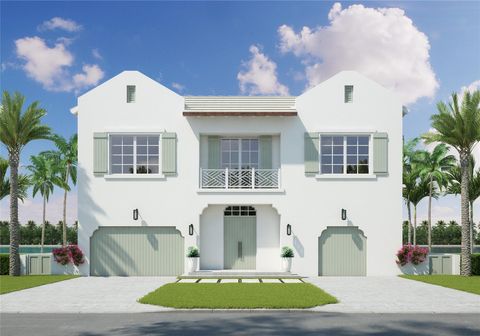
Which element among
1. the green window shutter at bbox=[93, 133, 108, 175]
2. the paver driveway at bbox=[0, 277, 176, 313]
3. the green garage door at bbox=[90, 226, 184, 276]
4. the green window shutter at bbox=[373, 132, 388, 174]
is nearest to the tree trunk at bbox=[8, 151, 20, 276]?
the green garage door at bbox=[90, 226, 184, 276]

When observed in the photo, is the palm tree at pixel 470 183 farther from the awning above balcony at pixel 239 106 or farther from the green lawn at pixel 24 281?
the green lawn at pixel 24 281

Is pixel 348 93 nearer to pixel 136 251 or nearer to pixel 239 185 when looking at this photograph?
pixel 239 185

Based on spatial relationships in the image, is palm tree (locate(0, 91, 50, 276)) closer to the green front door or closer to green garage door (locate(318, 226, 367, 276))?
the green front door

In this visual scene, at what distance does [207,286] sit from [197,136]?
24.2 feet

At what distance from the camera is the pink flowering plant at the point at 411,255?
22.6 metres

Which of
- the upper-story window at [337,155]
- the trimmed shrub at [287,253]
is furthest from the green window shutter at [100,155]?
the upper-story window at [337,155]

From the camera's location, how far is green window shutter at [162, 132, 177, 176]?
22.7 meters

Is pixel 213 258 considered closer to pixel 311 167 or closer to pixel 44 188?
pixel 311 167

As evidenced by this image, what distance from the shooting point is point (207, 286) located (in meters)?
18.0

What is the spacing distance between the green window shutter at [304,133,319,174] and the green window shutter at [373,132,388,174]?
253cm

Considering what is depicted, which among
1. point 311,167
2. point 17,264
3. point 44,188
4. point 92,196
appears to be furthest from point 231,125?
point 44,188

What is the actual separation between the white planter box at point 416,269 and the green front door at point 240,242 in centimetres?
647

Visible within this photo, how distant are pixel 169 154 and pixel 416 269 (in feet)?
38.8

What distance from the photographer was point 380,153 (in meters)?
22.9
